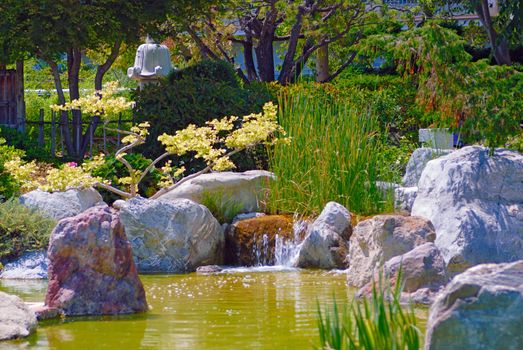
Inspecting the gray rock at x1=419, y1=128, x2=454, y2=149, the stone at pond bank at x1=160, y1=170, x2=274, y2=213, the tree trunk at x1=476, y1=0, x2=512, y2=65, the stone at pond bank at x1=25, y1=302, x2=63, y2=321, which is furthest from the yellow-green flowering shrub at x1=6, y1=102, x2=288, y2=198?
the tree trunk at x1=476, y1=0, x2=512, y2=65

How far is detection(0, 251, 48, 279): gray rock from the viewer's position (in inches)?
422

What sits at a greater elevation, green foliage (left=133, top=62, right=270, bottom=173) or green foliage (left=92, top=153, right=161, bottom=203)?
green foliage (left=133, top=62, right=270, bottom=173)

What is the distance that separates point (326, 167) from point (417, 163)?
1795 millimetres

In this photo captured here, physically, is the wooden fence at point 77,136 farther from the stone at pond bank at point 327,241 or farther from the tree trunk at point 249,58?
the stone at pond bank at point 327,241

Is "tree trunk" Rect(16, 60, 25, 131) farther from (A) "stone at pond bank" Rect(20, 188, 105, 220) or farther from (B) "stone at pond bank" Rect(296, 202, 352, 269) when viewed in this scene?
(B) "stone at pond bank" Rect(296, 202, 352, 269)

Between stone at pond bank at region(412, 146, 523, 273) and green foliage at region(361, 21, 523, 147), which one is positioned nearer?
stone at pond bank at region(412, 146, 523, 273)

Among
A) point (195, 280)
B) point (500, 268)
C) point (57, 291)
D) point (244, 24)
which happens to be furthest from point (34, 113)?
point (500, 268)

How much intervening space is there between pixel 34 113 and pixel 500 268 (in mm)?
20222

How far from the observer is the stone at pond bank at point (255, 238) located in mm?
12195

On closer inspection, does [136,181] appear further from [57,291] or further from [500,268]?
[500,268]

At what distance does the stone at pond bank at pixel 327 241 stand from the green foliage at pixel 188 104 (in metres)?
3.29

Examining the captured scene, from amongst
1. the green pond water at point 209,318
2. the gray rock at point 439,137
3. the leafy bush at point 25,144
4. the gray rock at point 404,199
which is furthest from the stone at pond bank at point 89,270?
the leafy bush at point 25,144

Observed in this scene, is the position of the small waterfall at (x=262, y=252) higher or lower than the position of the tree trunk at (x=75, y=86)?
lower

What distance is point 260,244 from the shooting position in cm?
1220
